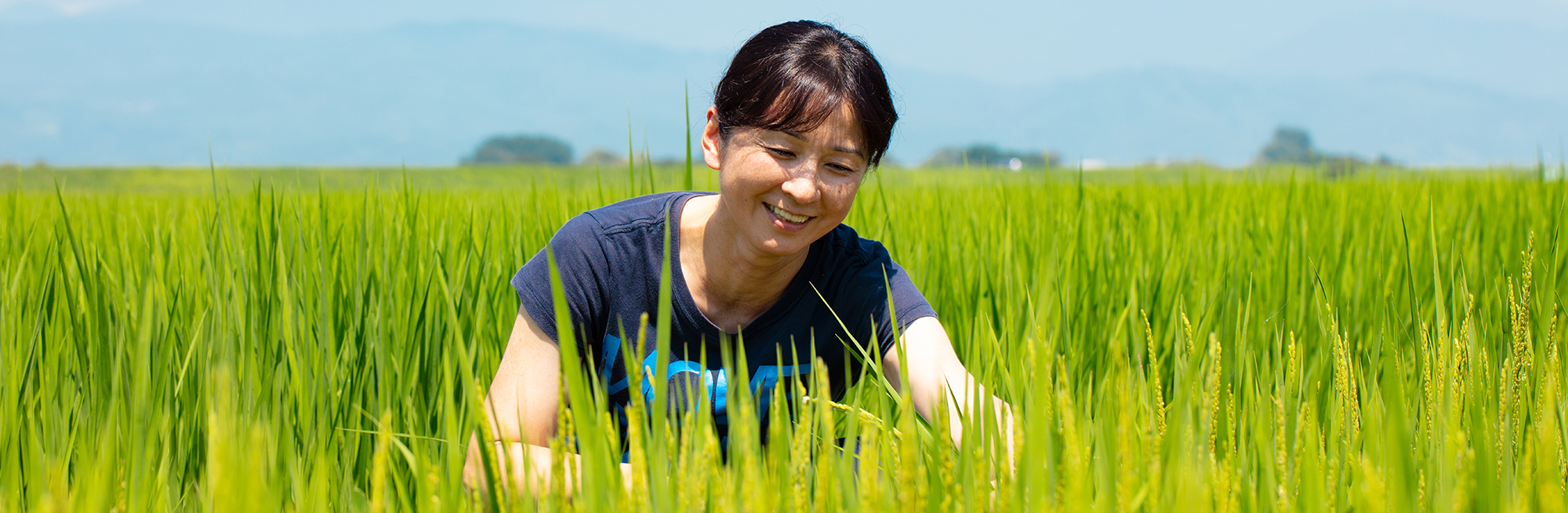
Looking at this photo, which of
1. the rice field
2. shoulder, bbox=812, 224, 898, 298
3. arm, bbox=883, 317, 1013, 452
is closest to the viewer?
the rice field

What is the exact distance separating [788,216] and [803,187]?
0.07 m

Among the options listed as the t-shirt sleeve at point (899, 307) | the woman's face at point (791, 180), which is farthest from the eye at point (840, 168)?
the t-shirt sleeve at point (899, 307)

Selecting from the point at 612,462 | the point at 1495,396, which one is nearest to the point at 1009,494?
the point at 612,462

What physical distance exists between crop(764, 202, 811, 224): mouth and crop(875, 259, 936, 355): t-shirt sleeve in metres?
0.16

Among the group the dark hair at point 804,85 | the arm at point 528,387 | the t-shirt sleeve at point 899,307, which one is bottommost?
the arm at point 528,387

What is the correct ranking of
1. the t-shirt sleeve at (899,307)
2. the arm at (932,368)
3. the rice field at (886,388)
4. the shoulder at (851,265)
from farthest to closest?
the shoulder at (851,265) → the t-shirt sleeve at (899,307) → the arm at (932,368) → the rice field at (886,388)

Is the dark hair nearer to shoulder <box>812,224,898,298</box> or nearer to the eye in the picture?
the eye

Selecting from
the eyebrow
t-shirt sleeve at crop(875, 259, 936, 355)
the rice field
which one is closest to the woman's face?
the eyebrow

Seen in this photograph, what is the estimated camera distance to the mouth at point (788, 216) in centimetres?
136

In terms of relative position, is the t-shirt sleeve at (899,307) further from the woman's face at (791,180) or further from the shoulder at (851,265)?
the woman's face at (791,180)

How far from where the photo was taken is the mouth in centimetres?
136

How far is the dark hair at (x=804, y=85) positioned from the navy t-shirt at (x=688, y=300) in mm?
213

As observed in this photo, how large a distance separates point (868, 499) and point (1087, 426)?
1.72 ft

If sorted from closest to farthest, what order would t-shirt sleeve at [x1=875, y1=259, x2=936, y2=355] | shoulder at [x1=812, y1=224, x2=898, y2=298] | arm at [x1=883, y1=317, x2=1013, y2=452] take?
arm at [x1=883, y1=317, x2=1013, y2=452], t-shirt sleeve at [x1=875, y1=259, x2=936, y2=355], shoulder at [x1=812, y1=224, x2=898, y2=298]
